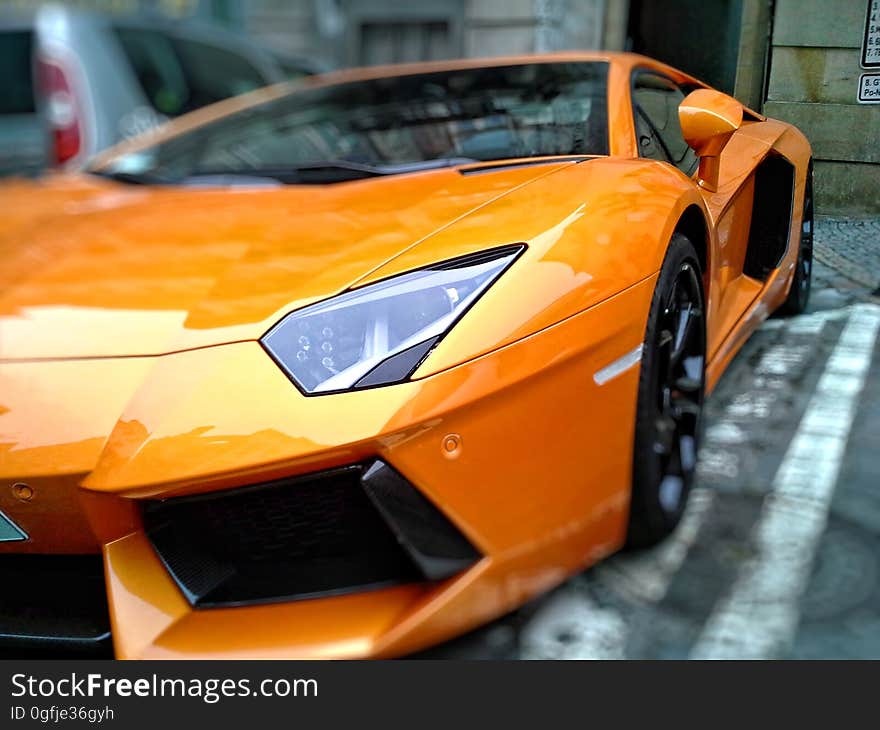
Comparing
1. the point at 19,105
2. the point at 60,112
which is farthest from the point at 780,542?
the point at 19,105

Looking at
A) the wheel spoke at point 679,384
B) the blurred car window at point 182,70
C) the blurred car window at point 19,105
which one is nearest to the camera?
the wheel spoke at point 679,384

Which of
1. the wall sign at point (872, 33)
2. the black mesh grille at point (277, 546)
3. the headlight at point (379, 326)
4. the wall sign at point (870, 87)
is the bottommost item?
the black mesh grille at point (277, 546)

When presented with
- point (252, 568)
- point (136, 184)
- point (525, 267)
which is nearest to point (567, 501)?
point (525, 267)

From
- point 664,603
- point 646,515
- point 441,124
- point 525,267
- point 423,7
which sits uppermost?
point 423,7

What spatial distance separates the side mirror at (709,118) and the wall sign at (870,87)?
184 millimetres

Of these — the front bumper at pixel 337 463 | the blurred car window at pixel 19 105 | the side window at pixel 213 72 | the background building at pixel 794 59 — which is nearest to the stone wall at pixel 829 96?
the background building at pixel 794 59

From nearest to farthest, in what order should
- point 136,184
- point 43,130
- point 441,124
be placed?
point 441,124
point 136,184
point 43,130

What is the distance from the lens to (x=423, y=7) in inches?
289

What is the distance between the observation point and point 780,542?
1.55 meters

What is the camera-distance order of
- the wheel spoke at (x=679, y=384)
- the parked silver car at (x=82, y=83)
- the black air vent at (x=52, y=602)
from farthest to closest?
1. the parked silver car at (x=82, y=83)
2. the wheel spoke at (x=679, y=384)
3. the black air vent at (x=52, y=602)

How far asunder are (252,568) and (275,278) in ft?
1.41

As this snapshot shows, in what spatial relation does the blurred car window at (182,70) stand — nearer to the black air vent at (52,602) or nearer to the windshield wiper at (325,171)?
the windshield wiper at (325,171)

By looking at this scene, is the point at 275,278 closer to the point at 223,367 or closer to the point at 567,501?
the point at 223,367

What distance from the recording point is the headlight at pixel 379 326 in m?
1.22
